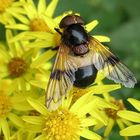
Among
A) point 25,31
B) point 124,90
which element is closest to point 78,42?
point 25,31

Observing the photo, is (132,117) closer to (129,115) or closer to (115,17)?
(129,115)

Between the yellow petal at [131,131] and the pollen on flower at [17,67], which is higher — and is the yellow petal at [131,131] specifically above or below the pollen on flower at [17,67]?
below

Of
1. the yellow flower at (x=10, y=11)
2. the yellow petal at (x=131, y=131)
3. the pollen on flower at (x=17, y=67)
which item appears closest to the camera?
the yellow petal at (x=131, y=131)

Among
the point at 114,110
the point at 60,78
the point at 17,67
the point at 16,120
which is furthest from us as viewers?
the point at 17,67

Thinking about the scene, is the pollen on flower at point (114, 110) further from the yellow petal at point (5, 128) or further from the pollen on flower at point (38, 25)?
the pollen on flower at point (38, 25)

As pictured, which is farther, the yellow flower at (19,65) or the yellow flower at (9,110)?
the yellow flower at (19,65)

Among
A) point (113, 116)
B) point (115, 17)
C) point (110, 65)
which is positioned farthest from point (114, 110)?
point (115, 17)

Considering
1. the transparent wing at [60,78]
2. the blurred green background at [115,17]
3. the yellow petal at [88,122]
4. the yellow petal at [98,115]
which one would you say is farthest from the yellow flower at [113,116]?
the blurred green background at [115,17]
